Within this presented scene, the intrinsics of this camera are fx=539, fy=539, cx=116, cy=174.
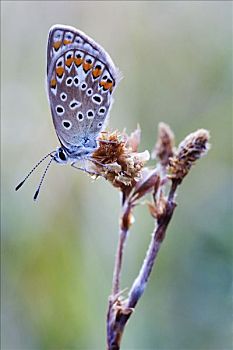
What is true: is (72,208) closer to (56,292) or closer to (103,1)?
(56,292)

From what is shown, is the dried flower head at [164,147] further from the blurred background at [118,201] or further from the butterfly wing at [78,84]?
the blurred background at [118,201]

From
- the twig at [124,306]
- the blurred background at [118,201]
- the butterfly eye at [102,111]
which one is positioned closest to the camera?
the twig at [124,306]

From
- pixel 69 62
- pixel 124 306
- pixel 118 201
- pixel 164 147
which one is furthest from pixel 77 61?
pixel 118 201

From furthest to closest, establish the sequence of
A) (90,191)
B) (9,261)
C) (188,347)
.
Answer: (90,191)
(9,261)
(188,347)

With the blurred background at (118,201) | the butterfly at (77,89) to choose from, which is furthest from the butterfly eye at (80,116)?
the blurred background at (118,201)

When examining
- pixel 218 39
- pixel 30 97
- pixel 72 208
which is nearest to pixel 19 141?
pixel 30 97

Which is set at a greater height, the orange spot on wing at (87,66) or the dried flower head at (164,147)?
the orange spot on wing at (87,66)

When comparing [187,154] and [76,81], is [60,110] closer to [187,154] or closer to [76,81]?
[76,81]
